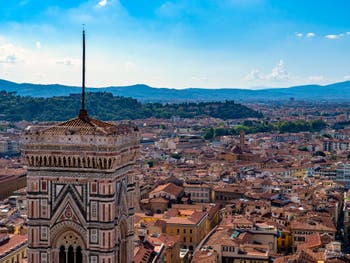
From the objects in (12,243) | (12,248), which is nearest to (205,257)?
(12,243)

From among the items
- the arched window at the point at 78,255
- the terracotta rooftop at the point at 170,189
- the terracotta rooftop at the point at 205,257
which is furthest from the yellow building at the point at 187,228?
the arched window at the point at 78,255

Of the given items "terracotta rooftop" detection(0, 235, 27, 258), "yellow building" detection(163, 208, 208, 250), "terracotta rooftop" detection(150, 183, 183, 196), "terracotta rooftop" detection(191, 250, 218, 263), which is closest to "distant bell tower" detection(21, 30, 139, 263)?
"terracotta rooftop" detection(0, 235, 27, 258)

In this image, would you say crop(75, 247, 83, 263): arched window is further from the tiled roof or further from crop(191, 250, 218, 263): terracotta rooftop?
crop(191, 250, 218, 263): terracotta rooftop

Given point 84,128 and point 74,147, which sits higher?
point 84,128

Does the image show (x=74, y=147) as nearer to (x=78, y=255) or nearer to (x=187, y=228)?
(x=78, y=255)

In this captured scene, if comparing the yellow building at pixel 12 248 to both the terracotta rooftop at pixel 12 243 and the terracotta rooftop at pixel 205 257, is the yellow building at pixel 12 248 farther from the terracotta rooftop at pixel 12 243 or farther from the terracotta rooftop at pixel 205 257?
the terracotta rooftop at pixel 205 257

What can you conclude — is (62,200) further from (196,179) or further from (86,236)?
(196,179)

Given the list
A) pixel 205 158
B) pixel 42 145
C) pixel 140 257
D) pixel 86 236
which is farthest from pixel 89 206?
pixel 205 158
